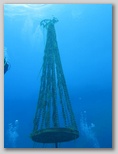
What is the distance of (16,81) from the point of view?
2061 millimetres

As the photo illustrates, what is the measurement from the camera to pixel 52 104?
80.6 inches

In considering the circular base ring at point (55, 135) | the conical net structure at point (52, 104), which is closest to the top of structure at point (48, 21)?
the conical net structure at point (52, 104)

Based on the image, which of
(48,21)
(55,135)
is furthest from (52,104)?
(48,21)

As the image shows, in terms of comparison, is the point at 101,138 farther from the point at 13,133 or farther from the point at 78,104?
the point at 13,133

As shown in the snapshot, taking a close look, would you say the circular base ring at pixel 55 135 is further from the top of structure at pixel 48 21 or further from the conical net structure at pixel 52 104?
the top of structure at pixel 48 21

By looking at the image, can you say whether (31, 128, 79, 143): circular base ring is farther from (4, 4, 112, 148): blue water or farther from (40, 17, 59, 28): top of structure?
(40, 17, 59, 28): top of structure

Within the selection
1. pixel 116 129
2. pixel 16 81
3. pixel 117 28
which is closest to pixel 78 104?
pixel 116 129

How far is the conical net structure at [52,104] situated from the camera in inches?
79.8

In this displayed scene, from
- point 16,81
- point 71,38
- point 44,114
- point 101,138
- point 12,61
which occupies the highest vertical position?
point 71,38

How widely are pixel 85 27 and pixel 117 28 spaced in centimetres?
25

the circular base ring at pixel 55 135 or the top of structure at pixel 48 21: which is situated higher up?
the top of structure at pixel 48 21

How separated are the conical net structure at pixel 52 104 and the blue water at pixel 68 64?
0.04 meters

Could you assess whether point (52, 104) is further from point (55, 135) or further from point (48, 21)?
point (48, 21)

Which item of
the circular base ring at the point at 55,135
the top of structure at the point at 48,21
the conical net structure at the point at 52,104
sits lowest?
the circular base ring at the point at 55,135
